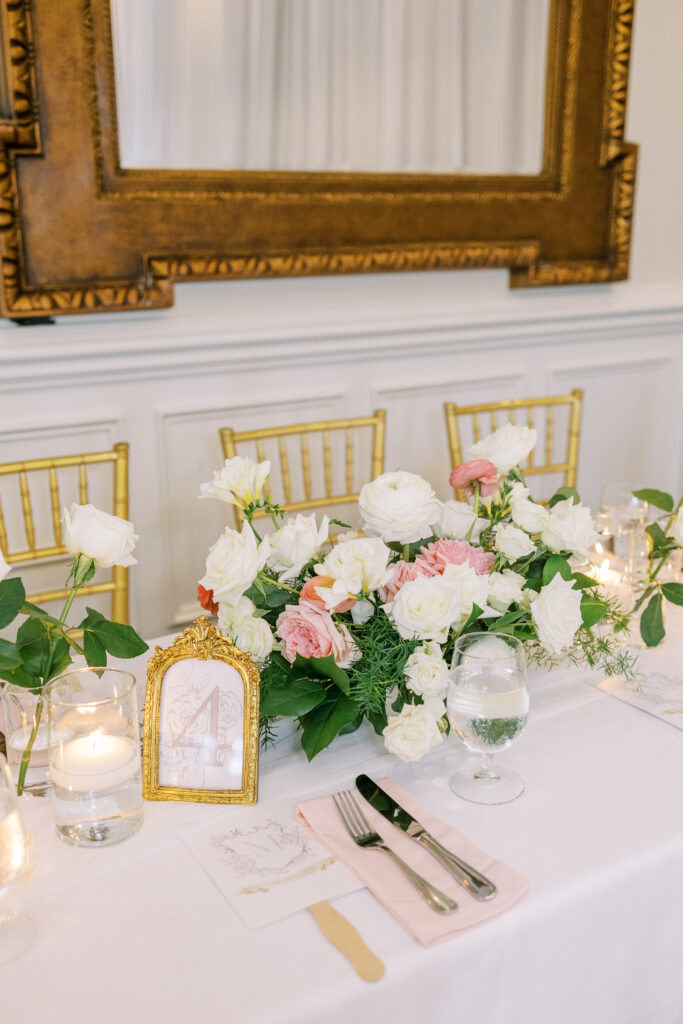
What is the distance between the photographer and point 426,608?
99cm

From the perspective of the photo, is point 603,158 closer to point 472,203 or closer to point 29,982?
point 472,203

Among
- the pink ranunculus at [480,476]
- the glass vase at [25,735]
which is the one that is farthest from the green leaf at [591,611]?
the glass vase at [25,735]

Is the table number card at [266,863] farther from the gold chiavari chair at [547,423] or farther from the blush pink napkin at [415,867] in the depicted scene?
the gold chiavari chair at [547,423]

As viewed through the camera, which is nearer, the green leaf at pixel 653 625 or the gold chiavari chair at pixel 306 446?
the green leaf at pixel 653 625

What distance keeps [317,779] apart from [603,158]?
231 cm

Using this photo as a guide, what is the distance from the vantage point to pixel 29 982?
29.1 inches

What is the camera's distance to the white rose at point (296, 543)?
1.06m

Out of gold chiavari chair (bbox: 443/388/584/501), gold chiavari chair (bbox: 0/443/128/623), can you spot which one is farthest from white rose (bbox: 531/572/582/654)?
gold chiavari chair (bbox: 443/388/584/501)

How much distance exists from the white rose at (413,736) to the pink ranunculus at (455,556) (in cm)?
19

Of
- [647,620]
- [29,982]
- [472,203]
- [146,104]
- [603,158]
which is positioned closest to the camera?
[29,982]

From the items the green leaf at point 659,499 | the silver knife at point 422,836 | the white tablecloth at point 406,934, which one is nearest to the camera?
the white tablecloth at point 406,934

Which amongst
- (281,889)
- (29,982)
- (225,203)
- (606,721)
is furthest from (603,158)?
(29,982)

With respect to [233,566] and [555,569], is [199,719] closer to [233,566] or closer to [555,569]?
[233,566]

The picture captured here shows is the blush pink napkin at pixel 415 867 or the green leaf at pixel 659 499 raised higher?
the green leaf at pixel 659 499
